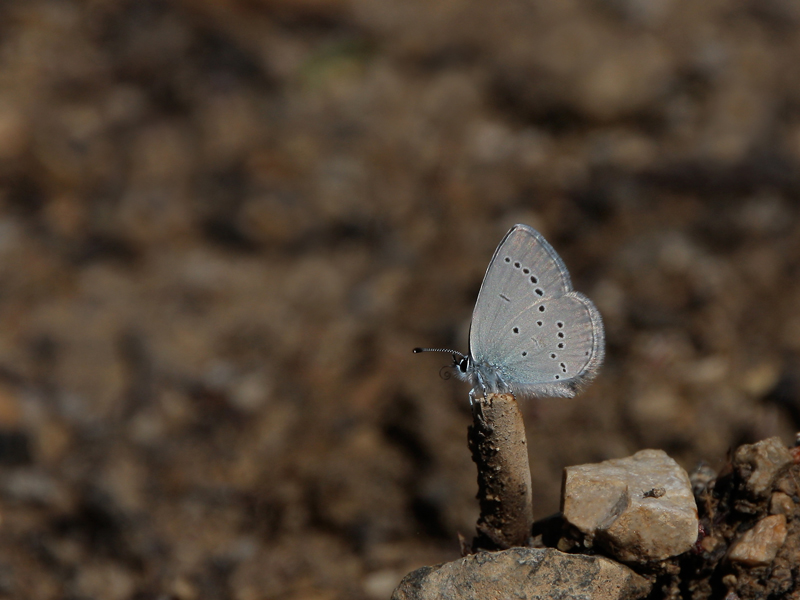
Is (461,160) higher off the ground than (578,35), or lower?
lower

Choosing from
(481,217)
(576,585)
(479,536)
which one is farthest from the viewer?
(481,217)

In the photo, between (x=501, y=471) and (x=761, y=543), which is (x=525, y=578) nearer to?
(x=501, y=471)

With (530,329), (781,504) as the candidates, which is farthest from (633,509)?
(530,329)

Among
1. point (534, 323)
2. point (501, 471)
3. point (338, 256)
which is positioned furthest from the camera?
point (338, 256)

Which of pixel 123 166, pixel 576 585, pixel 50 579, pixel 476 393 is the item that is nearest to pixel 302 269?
pixel 123 166

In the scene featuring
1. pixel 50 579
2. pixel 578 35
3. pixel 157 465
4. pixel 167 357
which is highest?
pixel 578 35

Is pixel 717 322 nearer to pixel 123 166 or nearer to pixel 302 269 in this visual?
pixel 302 269
